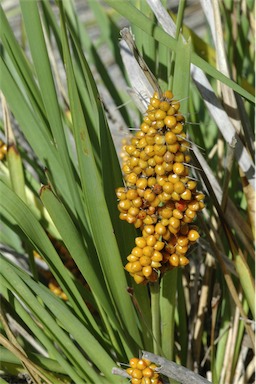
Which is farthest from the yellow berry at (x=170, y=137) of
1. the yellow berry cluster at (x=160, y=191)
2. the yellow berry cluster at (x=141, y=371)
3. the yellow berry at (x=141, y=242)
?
the yellow berry cluster at (x=141, y=371)

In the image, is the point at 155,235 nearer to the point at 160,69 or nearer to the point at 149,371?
the point at 149,371

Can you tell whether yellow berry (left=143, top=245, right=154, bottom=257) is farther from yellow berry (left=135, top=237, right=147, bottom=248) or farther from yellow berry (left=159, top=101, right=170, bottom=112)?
yellow berry (left=159, top=101, right=170, bottom=112)

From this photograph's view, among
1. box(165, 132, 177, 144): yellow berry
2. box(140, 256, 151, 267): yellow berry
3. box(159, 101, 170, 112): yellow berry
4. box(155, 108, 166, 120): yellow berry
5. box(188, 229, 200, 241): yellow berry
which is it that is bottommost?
box(140, 256, 151, 267): yellow berry

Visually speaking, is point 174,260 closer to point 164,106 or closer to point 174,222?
point 174,222

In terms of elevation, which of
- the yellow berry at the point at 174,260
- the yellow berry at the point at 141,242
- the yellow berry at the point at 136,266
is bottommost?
the yellow berry at the point at 174,260

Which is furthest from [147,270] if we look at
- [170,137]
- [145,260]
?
[170,137]

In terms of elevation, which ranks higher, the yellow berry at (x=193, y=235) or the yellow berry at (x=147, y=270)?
the yellow berry at (x=193, y=235)

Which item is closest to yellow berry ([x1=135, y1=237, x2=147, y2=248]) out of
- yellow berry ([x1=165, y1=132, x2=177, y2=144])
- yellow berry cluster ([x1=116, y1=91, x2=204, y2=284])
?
yellow berry cluster ([x1=116, y1=91, x2=204, y2=284])

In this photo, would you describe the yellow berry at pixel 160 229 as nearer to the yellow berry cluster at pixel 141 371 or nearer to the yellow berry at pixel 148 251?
the yellow berry at pixel 148 251

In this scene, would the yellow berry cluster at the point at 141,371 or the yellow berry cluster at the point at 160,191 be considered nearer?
the yellow berry cluster at the point at 160,191
